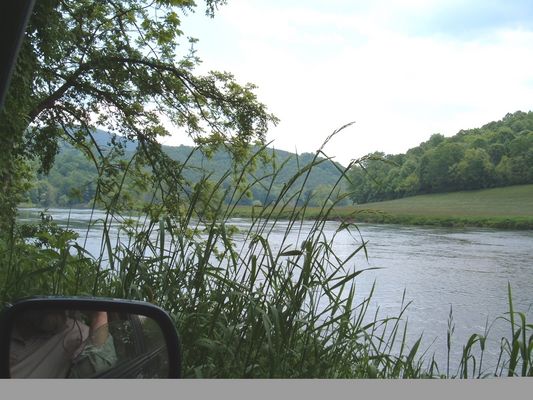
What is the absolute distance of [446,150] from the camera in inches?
1196

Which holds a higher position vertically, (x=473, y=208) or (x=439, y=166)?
(x=439, y=166)

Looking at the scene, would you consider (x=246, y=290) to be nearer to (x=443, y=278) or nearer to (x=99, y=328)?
(x=99, y=328)

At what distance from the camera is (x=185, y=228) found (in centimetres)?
227

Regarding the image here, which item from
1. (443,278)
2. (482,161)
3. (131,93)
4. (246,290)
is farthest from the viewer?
(482,161)

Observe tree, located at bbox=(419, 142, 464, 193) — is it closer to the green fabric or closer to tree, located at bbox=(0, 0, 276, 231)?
tree, located at bbox=(0, 0, 276, 231)

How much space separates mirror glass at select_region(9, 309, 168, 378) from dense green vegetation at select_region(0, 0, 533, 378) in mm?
930

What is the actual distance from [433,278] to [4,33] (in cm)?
1282

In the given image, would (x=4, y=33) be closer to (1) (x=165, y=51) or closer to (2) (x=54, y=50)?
(2) (x=54, y=50)

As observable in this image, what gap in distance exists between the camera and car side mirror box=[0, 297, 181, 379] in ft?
2.62

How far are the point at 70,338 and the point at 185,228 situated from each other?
4.77 feet

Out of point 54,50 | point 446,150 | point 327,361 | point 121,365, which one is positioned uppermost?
point 446,150

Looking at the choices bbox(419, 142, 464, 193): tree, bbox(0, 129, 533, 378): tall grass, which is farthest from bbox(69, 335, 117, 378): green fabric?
bbox(419, 142, 464, 193): tree

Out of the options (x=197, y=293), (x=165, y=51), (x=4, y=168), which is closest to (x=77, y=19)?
(x=165, y=51)

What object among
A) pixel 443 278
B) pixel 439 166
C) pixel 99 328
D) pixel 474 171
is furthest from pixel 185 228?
pixel 474 171
